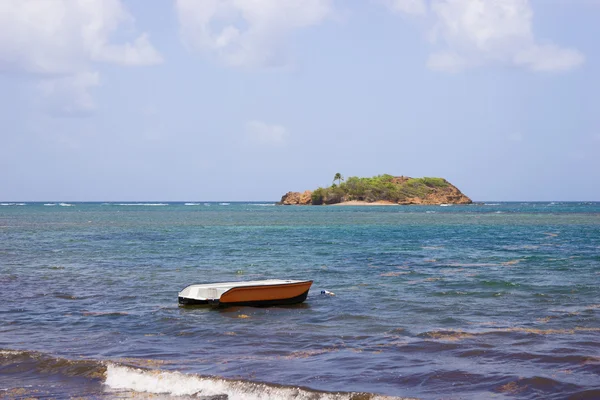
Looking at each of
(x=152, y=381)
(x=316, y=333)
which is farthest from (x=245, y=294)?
(x=152, y=381)

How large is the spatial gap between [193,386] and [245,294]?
28.8 feet

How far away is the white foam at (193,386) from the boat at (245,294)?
25.5 ft

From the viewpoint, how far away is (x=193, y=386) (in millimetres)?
11641

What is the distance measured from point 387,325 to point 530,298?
6761 mm

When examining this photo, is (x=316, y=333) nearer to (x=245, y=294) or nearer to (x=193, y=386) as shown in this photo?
(x=245, y=294)

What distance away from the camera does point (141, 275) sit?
2881 cm

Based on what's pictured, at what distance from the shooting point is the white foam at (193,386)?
1107 cm

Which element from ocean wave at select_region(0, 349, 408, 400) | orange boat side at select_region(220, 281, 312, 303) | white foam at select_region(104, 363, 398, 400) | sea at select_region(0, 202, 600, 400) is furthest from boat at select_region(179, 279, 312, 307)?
white foam at select_region(104, 363, 398, 400)

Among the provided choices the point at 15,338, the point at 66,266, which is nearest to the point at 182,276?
the point at 66,266

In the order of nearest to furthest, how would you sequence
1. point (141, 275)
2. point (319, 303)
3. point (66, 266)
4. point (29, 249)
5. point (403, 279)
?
point (319, 303) → point (403, 279) → point (141, 275) → point (66, 266) → point (29, 249)

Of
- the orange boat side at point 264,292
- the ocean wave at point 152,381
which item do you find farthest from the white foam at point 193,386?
the orange boat side at point 264,292

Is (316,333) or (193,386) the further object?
(316,333)

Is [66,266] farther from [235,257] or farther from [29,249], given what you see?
[29,249]

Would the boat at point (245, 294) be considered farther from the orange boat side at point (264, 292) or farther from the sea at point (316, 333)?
the sea at point (316, 333)
